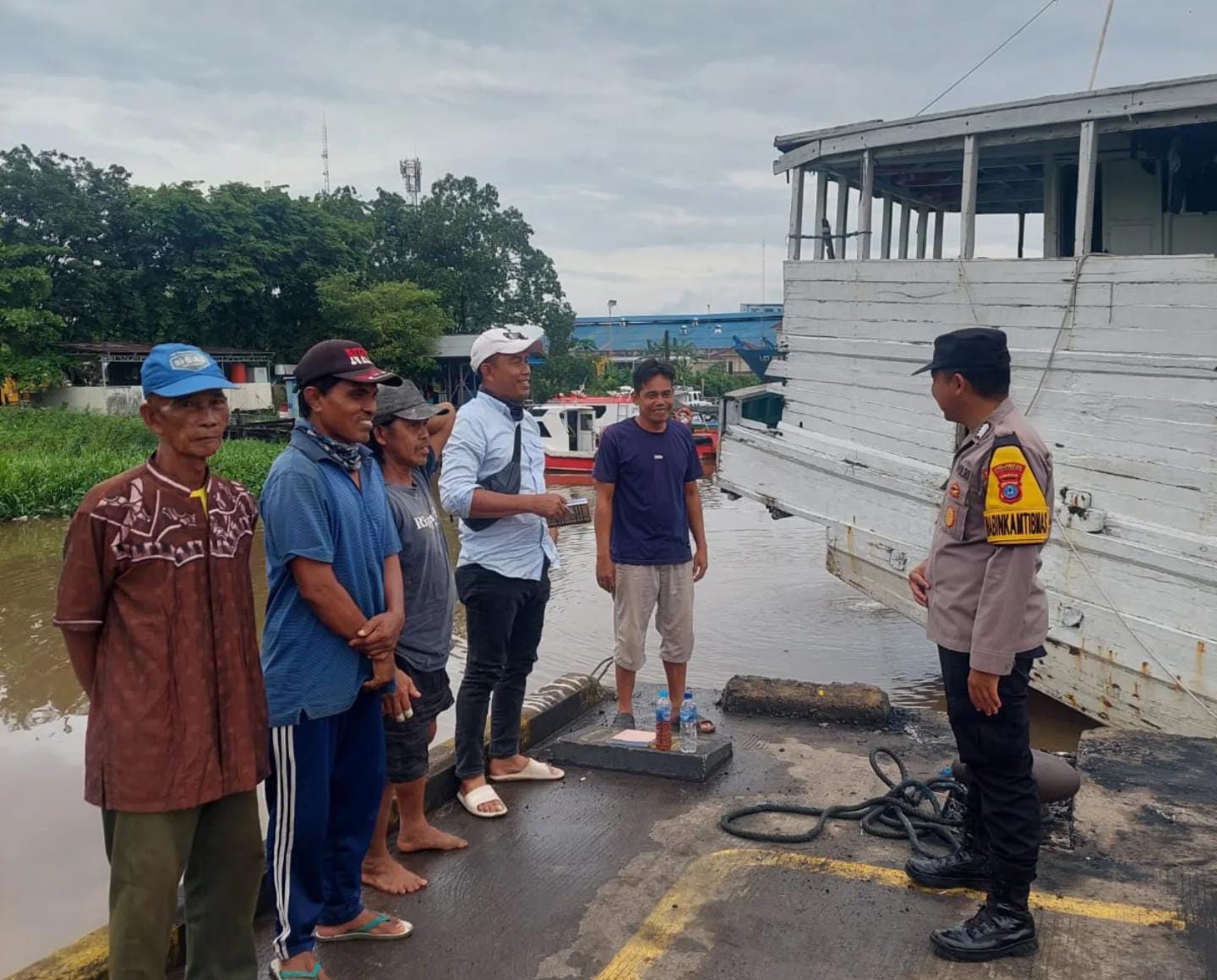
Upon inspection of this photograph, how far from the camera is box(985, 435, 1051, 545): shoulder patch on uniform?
283 centimetres

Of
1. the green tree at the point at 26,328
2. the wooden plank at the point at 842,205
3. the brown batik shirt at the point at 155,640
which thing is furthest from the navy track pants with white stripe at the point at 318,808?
the green tree at the point at 26,328

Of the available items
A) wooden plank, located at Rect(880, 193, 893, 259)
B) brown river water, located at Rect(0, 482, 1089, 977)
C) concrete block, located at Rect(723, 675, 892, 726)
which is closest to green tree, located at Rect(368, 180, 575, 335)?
brown river water, located at Rect(0, 482, 1089, 977)

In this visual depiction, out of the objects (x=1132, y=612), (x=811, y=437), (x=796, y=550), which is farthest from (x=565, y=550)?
(x=1132, y=612)

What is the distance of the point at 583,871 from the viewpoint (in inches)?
140

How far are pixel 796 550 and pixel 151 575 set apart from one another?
48.4ft

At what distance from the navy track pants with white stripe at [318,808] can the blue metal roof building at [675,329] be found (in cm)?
4569

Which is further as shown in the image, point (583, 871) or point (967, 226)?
point (967, 226)

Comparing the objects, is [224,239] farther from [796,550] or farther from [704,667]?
[704,667]

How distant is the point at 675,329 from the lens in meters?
55.2

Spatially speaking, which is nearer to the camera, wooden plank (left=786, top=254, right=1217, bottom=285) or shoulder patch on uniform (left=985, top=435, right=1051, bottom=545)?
shoulder patch on uniform (left=985, top=435, right=1051, bottom=545)

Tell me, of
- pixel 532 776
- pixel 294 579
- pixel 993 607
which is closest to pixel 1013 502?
pixel 993 607

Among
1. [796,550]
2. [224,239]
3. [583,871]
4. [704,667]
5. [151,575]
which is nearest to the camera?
[151,575]

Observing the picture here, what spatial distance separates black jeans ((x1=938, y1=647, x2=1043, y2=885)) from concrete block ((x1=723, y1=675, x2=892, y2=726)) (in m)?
2.18

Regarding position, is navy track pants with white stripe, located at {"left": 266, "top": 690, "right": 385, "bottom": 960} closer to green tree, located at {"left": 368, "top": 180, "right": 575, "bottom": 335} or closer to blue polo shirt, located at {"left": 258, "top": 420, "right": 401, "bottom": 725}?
blue polo shirt, located at {"left": 258, "top": 420, "right": 401, "bottom": 725}
